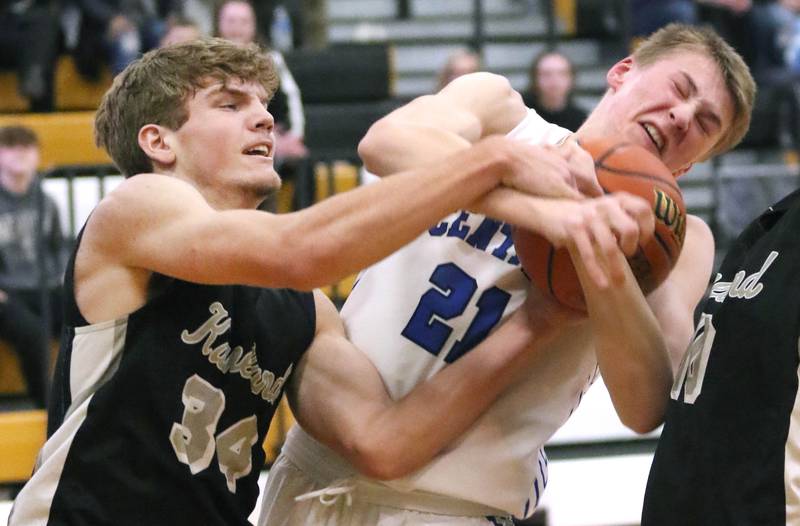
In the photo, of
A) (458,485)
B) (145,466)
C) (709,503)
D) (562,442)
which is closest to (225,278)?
(145,466)

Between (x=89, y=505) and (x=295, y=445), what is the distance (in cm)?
65

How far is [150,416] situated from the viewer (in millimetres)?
2686

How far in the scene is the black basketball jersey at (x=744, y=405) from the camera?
2441 mm

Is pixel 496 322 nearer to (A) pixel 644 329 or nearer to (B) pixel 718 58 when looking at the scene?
(A) pixel 644 329

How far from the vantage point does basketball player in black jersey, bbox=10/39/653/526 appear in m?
2.45

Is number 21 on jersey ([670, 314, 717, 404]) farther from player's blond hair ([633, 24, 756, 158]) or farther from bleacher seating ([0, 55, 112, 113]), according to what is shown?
bleacher seating ([0, 55, 112, 113])

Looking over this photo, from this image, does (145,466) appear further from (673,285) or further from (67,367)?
(673,285)

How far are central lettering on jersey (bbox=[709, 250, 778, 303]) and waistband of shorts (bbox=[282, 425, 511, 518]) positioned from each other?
743mm

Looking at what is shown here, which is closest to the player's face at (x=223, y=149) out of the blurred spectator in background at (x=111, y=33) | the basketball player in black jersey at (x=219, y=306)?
the basketball player in black jersey at (x=219, y=306)


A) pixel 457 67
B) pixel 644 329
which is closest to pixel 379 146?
pixel 644 329

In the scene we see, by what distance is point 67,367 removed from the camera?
2.75 meters

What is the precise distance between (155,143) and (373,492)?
94 centimetres

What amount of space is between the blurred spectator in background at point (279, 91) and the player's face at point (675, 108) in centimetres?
408

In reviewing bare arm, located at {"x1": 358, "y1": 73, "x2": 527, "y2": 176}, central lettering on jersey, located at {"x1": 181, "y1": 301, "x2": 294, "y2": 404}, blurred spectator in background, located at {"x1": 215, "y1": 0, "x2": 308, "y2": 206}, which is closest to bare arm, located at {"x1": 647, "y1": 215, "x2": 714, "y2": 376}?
bare arm, located at {"x1": 358, "y1": 73, "x2": 527, "y2": 176}
